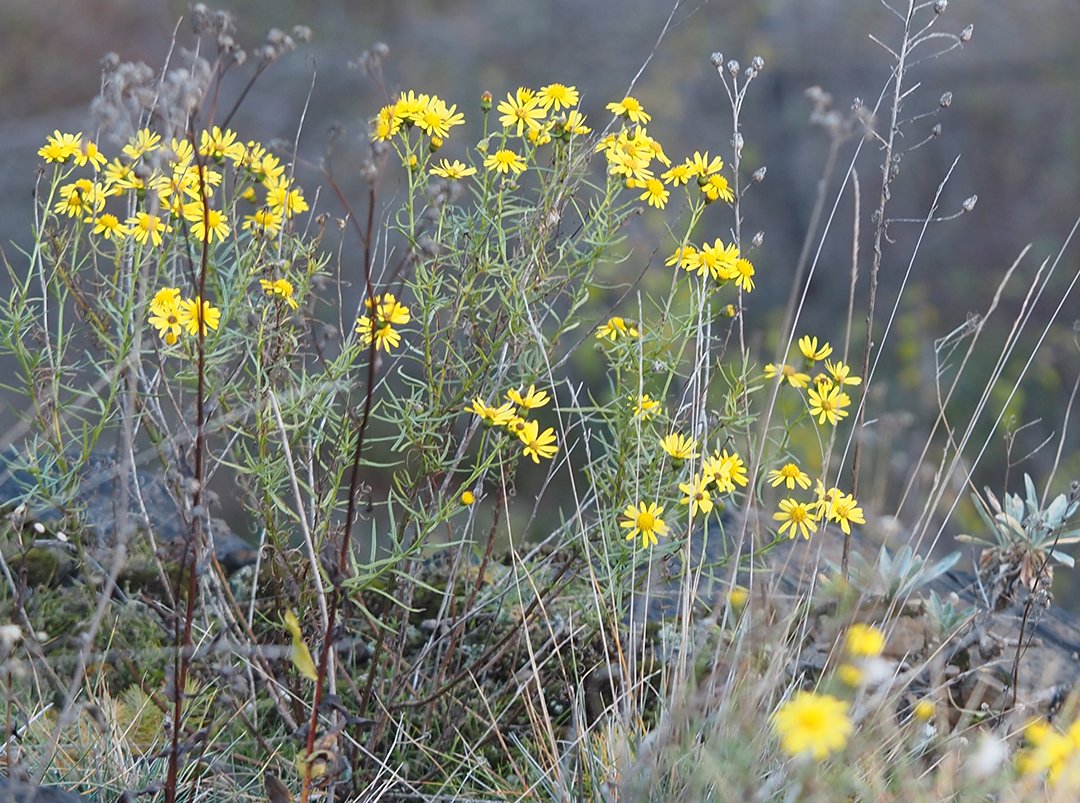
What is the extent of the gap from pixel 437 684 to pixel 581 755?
1.32 ft

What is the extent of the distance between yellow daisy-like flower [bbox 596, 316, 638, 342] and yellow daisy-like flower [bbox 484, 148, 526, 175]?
0.34m

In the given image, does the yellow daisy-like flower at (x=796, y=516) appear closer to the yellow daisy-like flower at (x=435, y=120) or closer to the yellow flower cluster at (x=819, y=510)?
the yellow flower cluster at (x=819, y=510)

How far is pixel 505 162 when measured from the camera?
2033mm

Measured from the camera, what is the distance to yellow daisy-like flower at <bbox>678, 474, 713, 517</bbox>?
1.91 metres

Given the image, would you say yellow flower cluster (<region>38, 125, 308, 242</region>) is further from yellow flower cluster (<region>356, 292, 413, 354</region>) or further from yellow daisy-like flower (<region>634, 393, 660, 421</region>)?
yellow daisy-like flower (<region>634, 393, 660, 421</region>)

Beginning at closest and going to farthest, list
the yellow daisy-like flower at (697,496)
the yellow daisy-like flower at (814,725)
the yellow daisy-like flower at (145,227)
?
the yellow daisy-like flower at (814,725)
the yellow daisy-like flower at (145,227)
the yellow daisy-like flower at (697,496)

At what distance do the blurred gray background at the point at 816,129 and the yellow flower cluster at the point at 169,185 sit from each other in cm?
408

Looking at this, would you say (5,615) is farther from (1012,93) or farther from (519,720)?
(1012,93)

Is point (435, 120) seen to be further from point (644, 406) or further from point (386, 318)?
point (644, 406)

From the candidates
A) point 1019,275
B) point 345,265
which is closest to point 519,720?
point 345,265

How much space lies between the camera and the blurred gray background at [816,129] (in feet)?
19.9

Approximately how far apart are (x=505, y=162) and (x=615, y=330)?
39 cm

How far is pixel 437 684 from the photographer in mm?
2273

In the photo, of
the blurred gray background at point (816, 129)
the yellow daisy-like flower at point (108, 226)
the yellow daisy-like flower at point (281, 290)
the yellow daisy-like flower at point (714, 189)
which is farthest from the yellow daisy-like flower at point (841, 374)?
the blurred gray background at point (816, 129)
